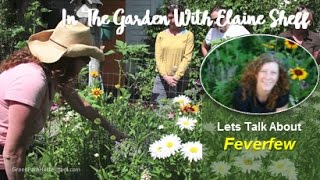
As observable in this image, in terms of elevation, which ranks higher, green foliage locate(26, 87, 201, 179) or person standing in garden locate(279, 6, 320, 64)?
person standing in garden locate(279, 6, 320, 64)

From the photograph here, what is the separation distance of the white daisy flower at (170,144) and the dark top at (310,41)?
813 millimetres

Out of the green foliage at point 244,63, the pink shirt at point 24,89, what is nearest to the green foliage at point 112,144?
the green foliage at point 244,63

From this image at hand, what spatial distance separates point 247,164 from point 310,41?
0.76 m

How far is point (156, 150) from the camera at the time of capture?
280 centimetres

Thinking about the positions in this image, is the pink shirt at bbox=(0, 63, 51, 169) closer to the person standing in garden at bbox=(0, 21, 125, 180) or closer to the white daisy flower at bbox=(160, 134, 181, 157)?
the person standing in garden at bbox=(0, 21, 125, 180)

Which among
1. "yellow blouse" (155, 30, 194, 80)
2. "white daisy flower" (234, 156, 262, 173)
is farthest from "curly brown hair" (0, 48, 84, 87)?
"yellow blouse" (155, 30, 194, 80)

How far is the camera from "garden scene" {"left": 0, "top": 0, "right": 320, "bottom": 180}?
2.86 m

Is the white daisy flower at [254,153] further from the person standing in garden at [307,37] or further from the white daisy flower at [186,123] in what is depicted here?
the person standing in garden at [307,37]

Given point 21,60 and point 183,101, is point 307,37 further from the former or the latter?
point 21,60

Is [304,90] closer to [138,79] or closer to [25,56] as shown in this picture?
[138,79]

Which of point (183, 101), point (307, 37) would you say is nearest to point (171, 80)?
point (183, 101)

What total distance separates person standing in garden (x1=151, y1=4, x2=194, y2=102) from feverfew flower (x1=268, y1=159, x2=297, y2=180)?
2.77ft

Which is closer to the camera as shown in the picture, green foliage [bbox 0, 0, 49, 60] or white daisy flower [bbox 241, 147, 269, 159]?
white daisy flower [bbox 241, 147, 269, 159]

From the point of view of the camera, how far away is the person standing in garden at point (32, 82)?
2.15 m
